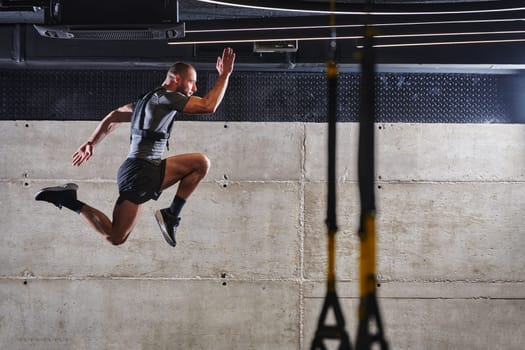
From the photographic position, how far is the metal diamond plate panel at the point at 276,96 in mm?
4445

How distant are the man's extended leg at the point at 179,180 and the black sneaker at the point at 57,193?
68 cm

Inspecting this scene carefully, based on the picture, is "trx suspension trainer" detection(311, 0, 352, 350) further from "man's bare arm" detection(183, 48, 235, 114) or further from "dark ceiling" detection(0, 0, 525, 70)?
"man's bare arm" detection(183, 48, 235, 114)

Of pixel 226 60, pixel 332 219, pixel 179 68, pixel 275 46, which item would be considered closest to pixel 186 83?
pixel 179 68

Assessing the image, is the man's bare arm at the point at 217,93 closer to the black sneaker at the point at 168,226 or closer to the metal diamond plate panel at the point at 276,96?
the metal diamond plate panel at the point at 276,96

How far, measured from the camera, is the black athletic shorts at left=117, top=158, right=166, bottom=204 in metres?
4.36

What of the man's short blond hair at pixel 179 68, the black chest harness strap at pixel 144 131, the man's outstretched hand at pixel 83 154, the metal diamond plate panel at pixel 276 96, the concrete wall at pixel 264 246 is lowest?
the concrete wall at pixel 264 246

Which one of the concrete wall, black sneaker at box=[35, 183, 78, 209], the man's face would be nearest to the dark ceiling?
the man's face

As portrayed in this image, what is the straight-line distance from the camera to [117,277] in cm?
434

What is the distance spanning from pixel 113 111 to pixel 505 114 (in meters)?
3.12

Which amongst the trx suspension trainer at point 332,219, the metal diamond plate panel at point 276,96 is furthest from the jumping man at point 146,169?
the trx suspension trainer at point 332,219

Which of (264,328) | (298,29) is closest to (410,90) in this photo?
(298,29)

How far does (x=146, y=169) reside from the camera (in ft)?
14.3

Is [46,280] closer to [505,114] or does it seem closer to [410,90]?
[410,90]

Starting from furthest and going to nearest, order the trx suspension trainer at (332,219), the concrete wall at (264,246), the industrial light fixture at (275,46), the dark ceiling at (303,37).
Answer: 1. the concrete wall at (264,246)
2. the industrial light fixture at (275,46)
3. the dark ceiling at (303,37)
4. the trx suspension trainer at (332,219)
